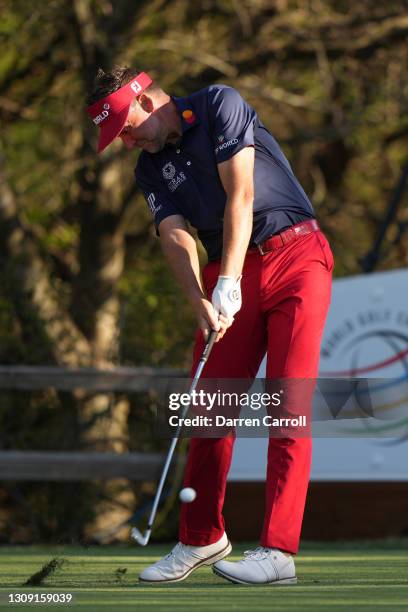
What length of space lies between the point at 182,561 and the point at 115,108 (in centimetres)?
167

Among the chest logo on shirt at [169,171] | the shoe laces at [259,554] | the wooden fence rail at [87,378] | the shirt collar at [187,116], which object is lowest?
the shoe laces at [259,554]

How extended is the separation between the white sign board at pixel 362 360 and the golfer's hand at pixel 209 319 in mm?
3048

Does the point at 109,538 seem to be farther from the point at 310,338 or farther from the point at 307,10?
the point at 307,10

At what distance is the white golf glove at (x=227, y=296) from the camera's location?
4.90m

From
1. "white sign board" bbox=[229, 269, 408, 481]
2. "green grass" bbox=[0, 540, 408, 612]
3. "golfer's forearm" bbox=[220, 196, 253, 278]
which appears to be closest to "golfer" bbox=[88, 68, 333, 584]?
"golfer's forearm" bbox=[220, 196, 253, 278]

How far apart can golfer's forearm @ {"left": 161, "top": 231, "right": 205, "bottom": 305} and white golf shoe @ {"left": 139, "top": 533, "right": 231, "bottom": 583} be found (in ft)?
3.01

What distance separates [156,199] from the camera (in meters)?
5.26

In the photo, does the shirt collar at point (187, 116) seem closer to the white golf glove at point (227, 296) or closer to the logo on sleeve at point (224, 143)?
the logo on sleeve at point (224, 143)

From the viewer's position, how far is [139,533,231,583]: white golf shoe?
505 cm

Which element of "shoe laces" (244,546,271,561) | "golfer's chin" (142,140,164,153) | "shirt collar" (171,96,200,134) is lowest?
"shoe laces" (244,546,271,561)

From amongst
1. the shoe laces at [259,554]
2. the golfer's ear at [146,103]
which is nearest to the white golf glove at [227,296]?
the golfer's ear at [146,103]

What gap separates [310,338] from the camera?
5.04m

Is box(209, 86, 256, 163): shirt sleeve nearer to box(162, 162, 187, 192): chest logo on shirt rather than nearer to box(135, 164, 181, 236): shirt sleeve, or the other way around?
box(162, 162, 187, 192): chest logo on shirt

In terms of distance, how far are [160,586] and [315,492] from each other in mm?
3366
